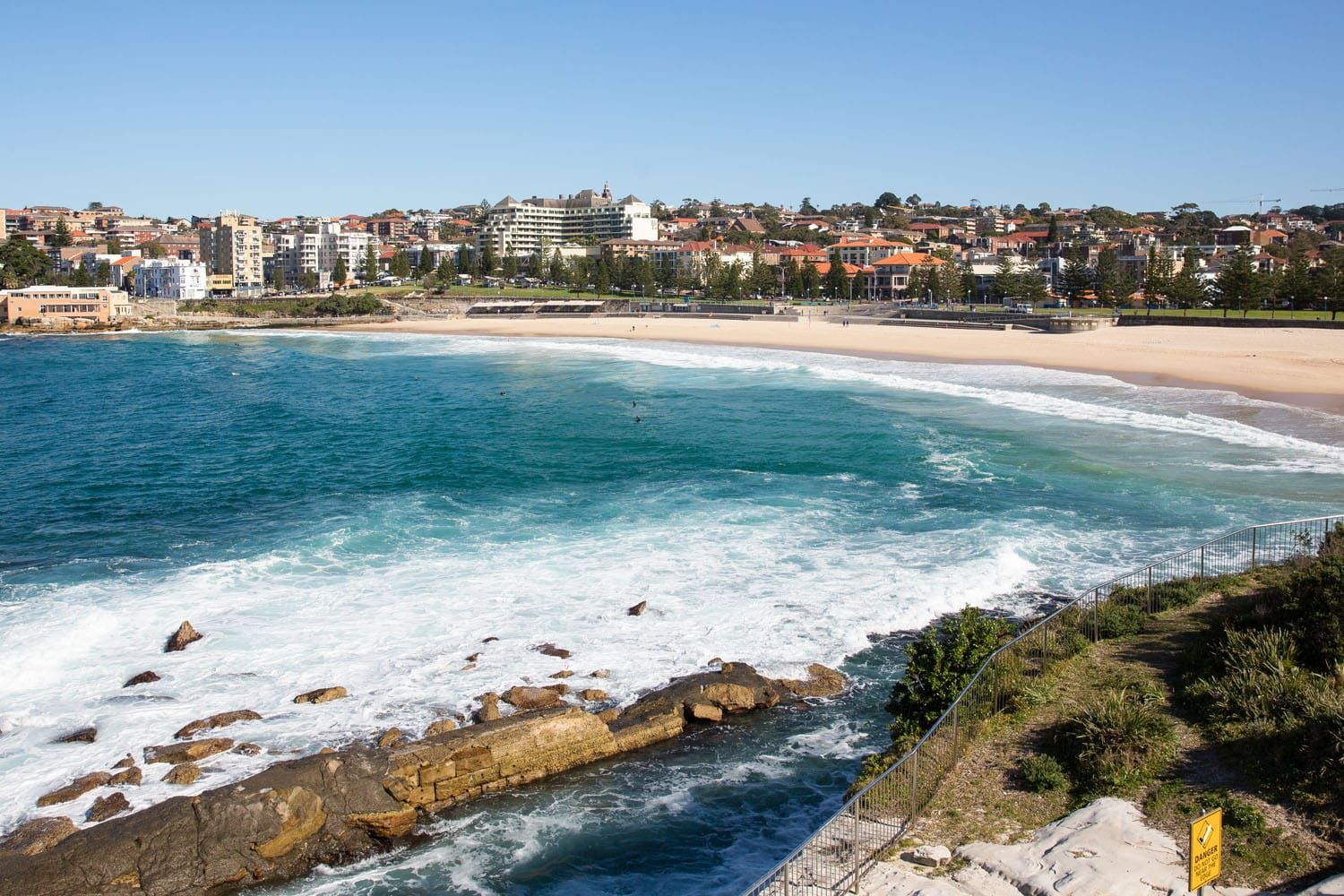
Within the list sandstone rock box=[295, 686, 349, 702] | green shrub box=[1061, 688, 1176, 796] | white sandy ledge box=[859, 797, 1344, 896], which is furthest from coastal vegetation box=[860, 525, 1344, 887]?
sandstone rock box=[295, 686, 349, 702]

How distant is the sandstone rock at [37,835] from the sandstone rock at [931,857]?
33.9ft

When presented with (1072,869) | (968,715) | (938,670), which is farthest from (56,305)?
(1072,869)

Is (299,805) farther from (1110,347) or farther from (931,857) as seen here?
(1110,347)

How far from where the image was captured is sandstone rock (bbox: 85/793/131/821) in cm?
1349

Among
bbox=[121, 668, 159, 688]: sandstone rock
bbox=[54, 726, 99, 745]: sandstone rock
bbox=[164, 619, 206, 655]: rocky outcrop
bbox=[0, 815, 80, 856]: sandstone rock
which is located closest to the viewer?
bbox=[0, 815, 80, 856]: sandstone rock

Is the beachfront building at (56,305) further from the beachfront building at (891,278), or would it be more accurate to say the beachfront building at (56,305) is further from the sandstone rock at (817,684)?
the sandstone rock at (817,684)

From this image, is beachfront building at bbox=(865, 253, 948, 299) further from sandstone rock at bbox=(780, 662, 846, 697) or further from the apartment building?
sandstone rock at bbox=(780, 662, 846, 697)

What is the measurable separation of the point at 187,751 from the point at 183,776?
751 millimetres

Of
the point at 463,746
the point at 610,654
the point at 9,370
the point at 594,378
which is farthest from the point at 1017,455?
the point at 9,370

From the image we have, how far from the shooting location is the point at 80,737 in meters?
15.7

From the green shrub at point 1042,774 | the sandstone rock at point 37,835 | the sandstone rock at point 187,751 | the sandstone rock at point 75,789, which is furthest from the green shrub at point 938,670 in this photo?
the sandstone rock at point 75,789

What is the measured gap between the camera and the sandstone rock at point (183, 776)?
1438 cm

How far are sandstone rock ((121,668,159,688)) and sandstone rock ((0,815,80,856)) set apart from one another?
4405mm

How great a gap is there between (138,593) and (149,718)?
6.47 m
